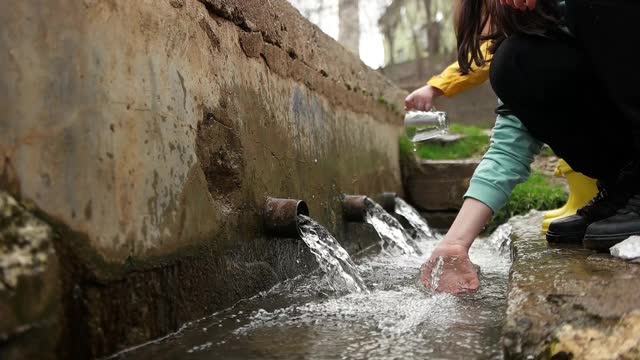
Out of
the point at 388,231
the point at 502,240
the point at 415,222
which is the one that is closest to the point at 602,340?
the point at 388,231

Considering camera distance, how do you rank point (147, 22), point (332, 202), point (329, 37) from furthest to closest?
1. point (329, 37)
2. point (332, 202)
3. point (147, 22)

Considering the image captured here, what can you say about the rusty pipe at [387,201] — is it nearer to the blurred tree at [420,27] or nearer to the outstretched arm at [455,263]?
the outstretched arm at [455,263]

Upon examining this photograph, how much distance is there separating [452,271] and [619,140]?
651 millimetres

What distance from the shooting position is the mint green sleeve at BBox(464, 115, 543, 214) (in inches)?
81.0

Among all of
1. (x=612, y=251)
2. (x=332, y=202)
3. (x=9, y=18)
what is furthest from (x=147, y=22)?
(x=332, y=202)

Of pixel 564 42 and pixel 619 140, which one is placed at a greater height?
pixel 564 42

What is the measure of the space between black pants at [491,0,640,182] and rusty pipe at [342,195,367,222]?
1375 millimetres

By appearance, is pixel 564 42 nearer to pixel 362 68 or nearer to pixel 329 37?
pixel 329 37

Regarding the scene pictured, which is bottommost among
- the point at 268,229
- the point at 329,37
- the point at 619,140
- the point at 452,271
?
the point at 452,271

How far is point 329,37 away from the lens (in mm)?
3619

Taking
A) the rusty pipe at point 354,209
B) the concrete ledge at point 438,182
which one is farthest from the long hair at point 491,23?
the concrete ledge at point 438,182

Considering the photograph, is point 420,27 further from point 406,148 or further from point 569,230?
point 569,230

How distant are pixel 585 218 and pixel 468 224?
1.33 feet

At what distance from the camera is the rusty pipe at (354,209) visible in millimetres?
3340
